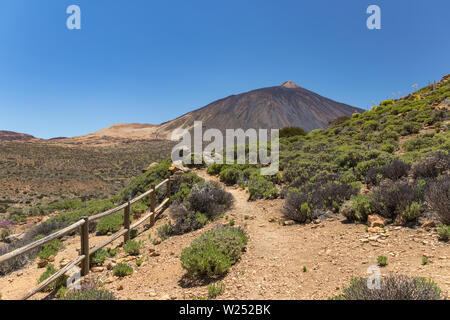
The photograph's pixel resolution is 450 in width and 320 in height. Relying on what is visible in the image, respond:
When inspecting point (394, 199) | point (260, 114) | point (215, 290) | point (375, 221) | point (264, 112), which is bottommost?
point (215, 290)

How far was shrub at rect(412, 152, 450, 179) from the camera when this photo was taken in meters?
6.39

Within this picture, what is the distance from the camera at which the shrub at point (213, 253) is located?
4.13 meters

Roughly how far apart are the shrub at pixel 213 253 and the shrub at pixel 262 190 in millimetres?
3581

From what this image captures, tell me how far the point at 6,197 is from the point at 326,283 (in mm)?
25440

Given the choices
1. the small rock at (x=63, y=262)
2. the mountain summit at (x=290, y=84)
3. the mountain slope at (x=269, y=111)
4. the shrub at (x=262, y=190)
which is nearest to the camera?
the small rock at (x=63, y=262)

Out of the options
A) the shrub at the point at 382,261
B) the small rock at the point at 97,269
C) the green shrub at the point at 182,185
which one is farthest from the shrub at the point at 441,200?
the green shrub at the point at 182,185

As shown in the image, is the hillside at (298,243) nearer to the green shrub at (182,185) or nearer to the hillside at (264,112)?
the green shrub at (182,185)

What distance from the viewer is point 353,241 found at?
4.53 meters

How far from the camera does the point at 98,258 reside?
548 cm

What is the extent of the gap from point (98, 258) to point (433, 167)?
8.50 meters

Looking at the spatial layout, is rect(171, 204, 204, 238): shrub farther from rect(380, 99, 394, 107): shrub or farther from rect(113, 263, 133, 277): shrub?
rect(380, 99, 394, 107): shrub

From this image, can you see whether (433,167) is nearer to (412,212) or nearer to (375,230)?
(412,212)

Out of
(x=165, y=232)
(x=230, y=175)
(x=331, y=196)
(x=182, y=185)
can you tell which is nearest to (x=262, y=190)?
(x=331, y=196)
